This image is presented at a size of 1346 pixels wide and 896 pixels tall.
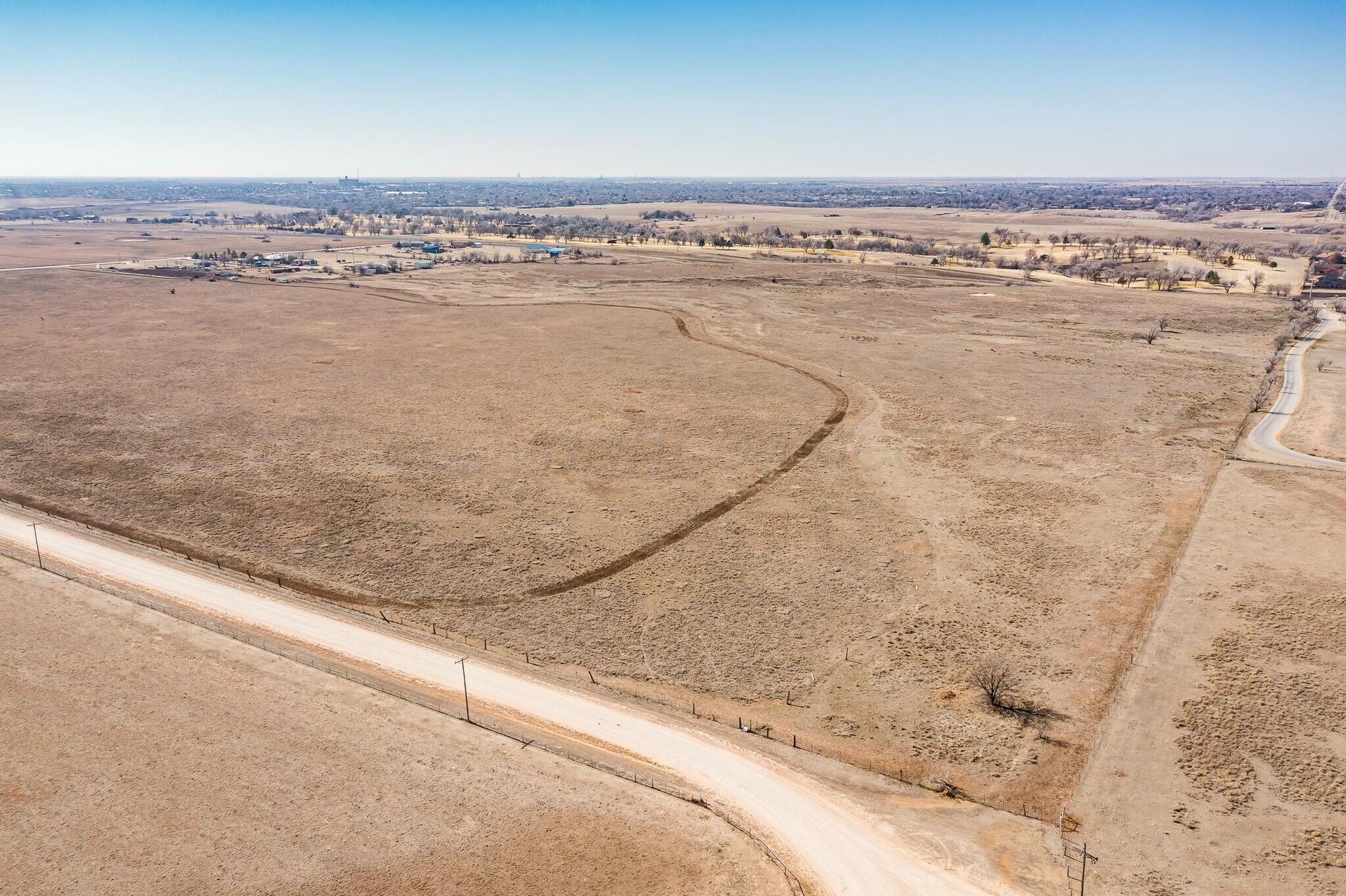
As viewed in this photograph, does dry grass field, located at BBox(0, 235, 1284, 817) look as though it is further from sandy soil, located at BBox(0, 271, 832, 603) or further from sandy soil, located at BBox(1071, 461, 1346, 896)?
sandy soil, located at BBox(1071, 461, 1346, 896)

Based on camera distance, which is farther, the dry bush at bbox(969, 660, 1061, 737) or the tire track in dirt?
the tire track in dirt

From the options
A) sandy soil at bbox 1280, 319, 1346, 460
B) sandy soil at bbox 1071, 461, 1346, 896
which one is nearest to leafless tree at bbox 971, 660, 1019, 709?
sandy soil at bbox 1071, 461, 1346, 896

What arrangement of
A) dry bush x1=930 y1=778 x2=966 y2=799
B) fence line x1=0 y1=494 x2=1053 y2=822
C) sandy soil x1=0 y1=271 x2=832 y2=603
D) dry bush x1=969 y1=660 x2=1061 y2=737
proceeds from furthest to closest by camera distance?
sandy soil x1=0 y1=271 x2=832 y2=603, dry bush x1=969 y1=660 x2=1061 y2=737, fence line x1=0 y1=494 x2=1053 y2=822, dry bush x1=930 y1=778 x2=966 y2=799

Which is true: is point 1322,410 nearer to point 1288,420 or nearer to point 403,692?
point 1288,420

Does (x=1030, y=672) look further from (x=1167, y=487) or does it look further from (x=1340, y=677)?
(x=1167, y=487)

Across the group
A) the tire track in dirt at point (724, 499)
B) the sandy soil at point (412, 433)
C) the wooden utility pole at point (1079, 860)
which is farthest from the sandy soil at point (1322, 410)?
the wooden utility pole at point (1079, 860)

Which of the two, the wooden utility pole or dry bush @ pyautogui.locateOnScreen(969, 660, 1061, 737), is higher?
dry bush @ pyautogui.locateOnScreen(969, 660, 1061, 737)

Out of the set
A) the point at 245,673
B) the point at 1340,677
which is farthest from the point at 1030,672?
the point at 245,673
